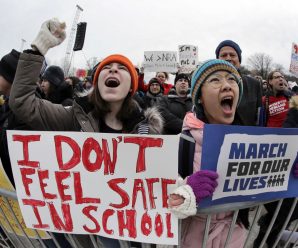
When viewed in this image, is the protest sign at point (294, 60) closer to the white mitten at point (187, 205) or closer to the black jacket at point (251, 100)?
the black jacket at point (251, 100)

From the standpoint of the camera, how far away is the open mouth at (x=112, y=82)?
2.17 meters

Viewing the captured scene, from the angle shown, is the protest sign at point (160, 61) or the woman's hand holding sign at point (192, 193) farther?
the protest sign at point (160, 61)

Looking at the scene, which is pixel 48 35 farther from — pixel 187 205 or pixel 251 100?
pixel 251 100

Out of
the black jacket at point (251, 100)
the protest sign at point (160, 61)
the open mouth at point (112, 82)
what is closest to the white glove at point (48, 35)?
the open mouth at point (112, 82)

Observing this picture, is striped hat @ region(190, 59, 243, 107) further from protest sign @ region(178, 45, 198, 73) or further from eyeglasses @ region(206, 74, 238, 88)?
protest sign @ region(178, 45, 198, 73)

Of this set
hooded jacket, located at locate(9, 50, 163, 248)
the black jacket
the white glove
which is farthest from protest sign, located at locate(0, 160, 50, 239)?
the black jacket

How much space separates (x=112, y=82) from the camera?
2.18 m

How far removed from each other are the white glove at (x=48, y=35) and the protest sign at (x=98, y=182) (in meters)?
0.55

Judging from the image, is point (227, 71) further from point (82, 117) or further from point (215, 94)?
point (82, 117)

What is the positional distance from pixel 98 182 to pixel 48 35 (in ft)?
3.01

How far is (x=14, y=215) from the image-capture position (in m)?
1.92

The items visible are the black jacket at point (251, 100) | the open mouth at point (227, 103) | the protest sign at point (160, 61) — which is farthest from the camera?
the protest sign at point (160, 61)

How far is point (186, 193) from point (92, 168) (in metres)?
0.45

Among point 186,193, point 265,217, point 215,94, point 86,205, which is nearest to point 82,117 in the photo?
point 86,205
